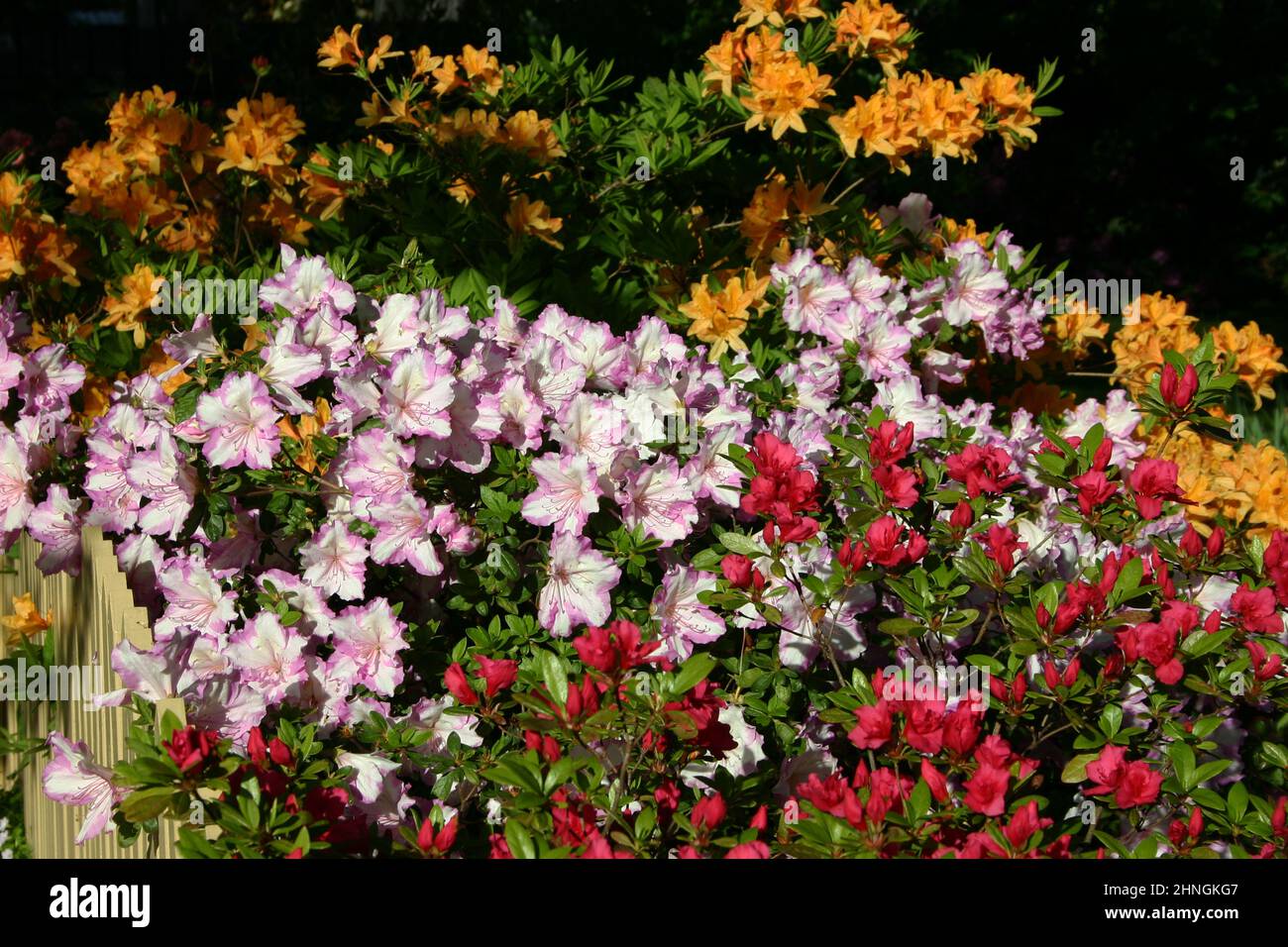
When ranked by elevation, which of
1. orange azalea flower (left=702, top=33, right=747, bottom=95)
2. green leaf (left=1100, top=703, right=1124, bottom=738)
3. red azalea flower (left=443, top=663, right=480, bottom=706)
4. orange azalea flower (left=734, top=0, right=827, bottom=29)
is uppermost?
orange azalea flower (left=734, top=0, right=827, bottom=29)

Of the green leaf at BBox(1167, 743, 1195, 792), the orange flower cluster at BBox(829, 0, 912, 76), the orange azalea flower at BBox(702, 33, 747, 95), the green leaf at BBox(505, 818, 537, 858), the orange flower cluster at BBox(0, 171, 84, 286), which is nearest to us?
the green leaf at BBox(505, 818, 537, 858)

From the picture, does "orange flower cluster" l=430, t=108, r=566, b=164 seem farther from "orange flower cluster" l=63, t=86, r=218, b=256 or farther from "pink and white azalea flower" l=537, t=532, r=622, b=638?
"pink and white azalea flower" l=537, t=532, r=622, b=638

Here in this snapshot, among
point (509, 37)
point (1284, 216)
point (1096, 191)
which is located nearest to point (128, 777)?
point (509, 37)

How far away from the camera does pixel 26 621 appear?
2.83m

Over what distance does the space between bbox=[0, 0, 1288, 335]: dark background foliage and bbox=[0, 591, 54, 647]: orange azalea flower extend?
5.08m

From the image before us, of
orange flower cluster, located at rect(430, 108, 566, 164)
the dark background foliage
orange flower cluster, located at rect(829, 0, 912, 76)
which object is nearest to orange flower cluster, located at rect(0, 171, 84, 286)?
orange flower cluster, located at rect(430, 108, 566, 164)

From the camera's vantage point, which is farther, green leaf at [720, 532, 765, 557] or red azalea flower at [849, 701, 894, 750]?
green leaf at [720, 532, 765, 557]

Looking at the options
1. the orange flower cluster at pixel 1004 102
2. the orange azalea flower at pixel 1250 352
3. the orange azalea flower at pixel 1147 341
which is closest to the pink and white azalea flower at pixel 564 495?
the orange azalea flower at pixel 1147 341

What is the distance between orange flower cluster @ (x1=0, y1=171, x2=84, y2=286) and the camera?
297cm

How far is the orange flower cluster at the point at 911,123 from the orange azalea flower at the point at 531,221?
0.71m

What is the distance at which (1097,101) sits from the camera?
27.1ft

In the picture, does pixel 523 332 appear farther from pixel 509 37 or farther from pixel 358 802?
pixel 509 37

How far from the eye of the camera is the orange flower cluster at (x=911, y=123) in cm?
303

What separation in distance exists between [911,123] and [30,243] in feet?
6.81
